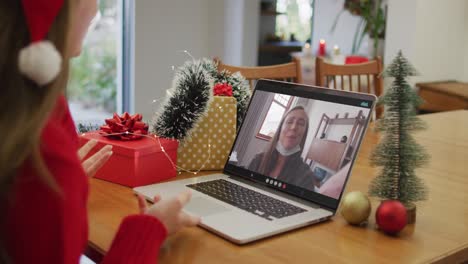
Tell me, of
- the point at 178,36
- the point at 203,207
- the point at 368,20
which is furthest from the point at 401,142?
the point at 178,36

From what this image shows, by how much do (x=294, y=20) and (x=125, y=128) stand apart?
13.3 feet

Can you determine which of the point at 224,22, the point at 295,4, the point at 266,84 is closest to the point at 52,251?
the point at 266,84

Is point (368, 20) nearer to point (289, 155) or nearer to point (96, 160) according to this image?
point (289, 155)

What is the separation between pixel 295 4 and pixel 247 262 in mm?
4388

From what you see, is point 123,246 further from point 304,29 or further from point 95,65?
point 304,29

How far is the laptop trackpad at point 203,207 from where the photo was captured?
108cm

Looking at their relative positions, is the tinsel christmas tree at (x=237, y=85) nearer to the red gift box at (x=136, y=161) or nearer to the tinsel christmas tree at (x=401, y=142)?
the red gift box at (x=136, y=161)

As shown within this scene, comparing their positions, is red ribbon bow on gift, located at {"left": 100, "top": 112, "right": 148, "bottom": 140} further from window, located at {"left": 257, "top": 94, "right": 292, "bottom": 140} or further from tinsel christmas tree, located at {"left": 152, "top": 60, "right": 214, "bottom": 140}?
window, located at {"left": 257, "top": 94, "right": 292, "bottom": 140}

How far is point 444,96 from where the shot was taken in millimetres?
3455

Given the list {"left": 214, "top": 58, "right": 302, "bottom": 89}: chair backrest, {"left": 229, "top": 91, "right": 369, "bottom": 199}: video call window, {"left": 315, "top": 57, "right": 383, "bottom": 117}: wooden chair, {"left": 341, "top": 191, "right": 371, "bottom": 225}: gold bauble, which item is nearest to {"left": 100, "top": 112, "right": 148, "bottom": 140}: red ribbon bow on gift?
{"left": 229, "top": 91, "right": 369, "bottom": 199}: video call window

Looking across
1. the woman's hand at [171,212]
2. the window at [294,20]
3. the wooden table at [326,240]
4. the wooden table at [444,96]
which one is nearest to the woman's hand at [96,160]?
the wooden table at [326,240]

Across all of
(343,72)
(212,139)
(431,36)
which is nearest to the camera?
(212,139)

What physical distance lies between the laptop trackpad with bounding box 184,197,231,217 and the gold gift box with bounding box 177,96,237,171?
9.2 inches

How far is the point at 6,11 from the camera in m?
0.68
